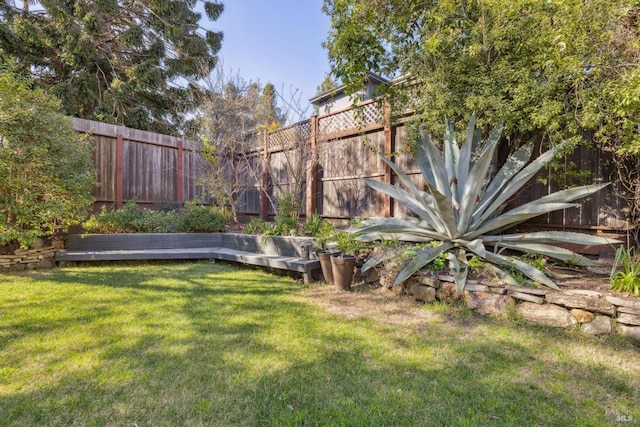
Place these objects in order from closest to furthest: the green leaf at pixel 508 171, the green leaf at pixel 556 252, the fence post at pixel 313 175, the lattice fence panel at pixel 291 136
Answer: the green leaf at pixel 556 252, the green leaf at pixel 508 171, the fence post at pixel 313 175, the lattice fence panel at pixel 291 136

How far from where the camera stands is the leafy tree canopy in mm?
2723

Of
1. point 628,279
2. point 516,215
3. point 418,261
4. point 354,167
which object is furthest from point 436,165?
point 354,167

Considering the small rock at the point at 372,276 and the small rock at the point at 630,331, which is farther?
the small rock at the point at 372,276

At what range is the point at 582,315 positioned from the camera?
244 cm

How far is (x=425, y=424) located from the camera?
1.44 m

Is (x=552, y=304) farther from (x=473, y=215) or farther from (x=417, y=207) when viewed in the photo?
(x=417, y=207)

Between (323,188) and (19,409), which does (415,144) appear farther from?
(19,409)

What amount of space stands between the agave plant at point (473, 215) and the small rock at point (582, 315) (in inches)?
10.1

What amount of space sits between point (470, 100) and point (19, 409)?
4425mm

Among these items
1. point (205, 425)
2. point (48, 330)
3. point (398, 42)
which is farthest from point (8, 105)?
point (398, 42)

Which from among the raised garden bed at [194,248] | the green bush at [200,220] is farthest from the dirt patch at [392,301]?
the green bush at [200,220]

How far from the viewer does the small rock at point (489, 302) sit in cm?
274

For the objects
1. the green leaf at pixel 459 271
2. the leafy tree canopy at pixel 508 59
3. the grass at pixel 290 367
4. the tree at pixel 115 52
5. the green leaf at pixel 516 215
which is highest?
the tree at pixel 115 52

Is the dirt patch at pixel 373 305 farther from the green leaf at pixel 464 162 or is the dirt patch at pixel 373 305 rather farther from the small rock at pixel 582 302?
the green leaf at pixel 464 162
